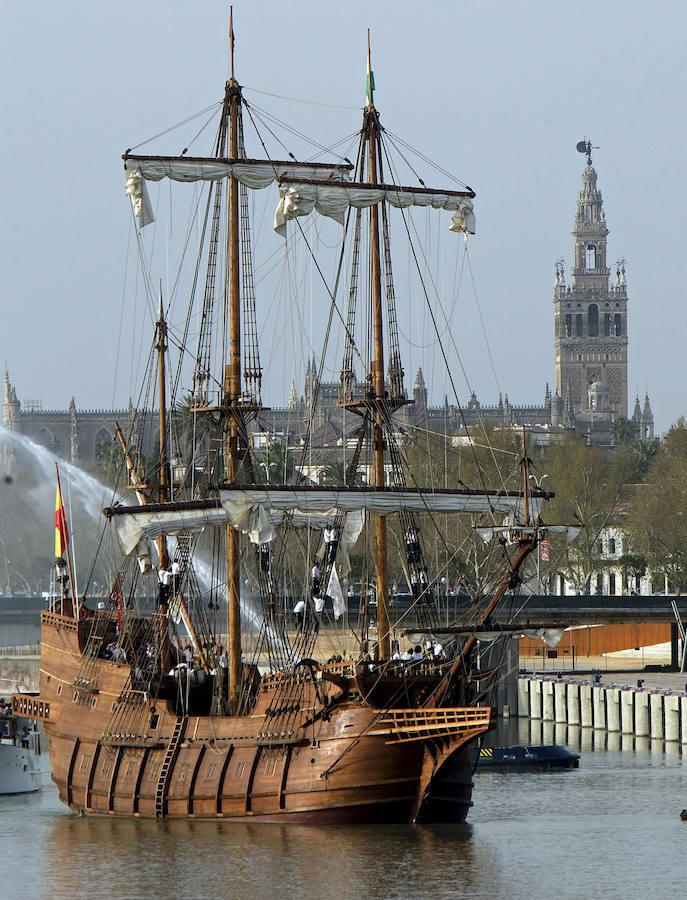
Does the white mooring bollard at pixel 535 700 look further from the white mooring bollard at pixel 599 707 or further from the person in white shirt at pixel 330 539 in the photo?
the person in white shirt at pixel 330 539

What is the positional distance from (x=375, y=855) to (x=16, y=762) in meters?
20.4

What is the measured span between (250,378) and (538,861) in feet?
60.7

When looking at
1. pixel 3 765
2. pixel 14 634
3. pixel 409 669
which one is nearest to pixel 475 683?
pixel 409 669

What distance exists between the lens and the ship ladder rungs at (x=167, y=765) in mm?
62375

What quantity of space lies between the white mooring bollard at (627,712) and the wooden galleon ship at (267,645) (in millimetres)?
21394

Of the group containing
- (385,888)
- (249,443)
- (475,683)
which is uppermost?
(249,443)

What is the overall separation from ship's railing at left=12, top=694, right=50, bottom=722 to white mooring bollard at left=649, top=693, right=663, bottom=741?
92.5 feet

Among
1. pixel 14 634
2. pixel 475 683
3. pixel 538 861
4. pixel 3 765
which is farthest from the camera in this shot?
pixel 14 634

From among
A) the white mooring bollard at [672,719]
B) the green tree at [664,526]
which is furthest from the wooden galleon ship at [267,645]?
the green tree at [664,526]

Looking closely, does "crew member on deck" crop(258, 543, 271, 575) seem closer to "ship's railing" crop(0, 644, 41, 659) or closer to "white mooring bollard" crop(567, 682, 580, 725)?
"white mooring bollard" crop(567, 682, 580, 725)

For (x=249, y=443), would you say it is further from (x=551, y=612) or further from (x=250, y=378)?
(x=551, y=612)

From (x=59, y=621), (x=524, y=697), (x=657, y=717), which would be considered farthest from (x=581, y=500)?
(x=59, y=621)

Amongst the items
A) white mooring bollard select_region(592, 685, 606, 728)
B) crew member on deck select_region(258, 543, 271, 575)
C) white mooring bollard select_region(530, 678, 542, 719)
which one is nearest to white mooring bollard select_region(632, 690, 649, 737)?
white mooring bollard select_region(592, 685, 606, 728)

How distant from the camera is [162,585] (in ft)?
220
